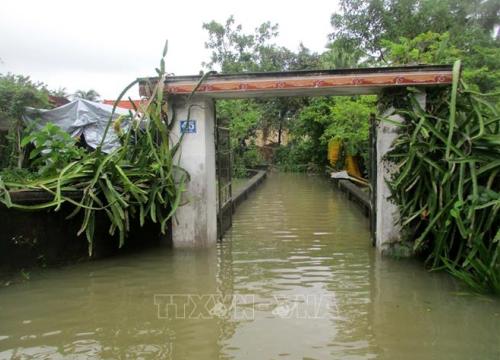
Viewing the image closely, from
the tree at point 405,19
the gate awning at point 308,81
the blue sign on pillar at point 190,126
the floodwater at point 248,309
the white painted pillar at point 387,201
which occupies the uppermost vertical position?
the tree at point 405,19

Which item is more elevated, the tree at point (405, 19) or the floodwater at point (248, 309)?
the tree at point (405, 19)

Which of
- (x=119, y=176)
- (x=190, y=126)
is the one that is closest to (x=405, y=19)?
(x=190, y=126)

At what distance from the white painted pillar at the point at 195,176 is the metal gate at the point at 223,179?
2.01 feet

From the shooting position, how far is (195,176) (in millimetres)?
7438

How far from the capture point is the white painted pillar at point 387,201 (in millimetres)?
7016

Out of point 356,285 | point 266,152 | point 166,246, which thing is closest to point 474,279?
point 356,285

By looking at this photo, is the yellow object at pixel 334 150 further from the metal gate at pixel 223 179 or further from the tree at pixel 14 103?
the tree at pixel 14 103

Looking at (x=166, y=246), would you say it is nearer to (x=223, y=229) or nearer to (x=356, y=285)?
(x=223, y=229)

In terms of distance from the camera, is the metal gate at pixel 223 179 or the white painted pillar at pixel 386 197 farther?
the metal gate at pixel 223 179

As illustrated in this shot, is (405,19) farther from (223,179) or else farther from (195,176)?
(195,176)

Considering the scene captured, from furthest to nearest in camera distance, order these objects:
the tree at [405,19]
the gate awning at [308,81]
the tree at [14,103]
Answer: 1. the tree at [405,19]
2. the tree at [14,103]
3. the gate awning at [308,81]

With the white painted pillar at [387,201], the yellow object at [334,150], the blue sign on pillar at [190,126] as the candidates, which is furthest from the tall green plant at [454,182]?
the yellow object at [334,150]

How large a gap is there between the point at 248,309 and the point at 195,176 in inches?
117

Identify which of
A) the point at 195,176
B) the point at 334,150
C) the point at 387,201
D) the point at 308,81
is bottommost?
the point at 387,201
